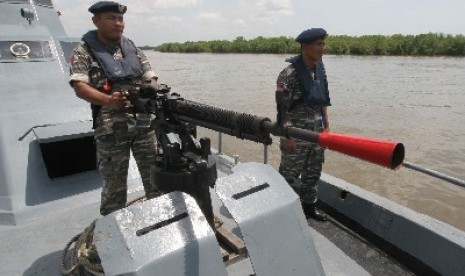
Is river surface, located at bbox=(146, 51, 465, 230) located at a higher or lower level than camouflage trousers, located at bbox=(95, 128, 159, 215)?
lower

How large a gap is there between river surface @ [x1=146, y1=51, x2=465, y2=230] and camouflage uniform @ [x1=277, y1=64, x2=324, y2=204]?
157 inches

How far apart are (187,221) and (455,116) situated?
13.7 m

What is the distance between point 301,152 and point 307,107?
0.42 m

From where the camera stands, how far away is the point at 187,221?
1879mm

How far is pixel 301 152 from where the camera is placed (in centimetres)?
381

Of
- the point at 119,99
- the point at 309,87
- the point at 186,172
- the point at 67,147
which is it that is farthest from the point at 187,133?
the point at 67,147

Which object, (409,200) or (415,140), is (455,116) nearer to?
(415,140)

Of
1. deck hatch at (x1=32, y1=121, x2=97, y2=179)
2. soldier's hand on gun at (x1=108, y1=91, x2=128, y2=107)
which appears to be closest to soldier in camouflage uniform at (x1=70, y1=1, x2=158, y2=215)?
soldier's hand on gun at (x1=108, y1=91, x2=128, y2=107)

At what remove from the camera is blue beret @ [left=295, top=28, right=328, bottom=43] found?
3502 millimetres

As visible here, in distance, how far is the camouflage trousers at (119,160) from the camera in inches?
112

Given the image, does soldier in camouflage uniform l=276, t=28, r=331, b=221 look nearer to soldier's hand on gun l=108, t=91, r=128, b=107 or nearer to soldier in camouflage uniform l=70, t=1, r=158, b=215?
soldier in camouflage uniform l=70, t=1, r=158, b=215

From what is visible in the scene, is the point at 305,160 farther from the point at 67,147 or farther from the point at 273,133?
the point at 67,147

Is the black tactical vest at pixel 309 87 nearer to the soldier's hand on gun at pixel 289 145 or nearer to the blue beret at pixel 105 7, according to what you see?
the soldier's hand on gun at pixel 289 145

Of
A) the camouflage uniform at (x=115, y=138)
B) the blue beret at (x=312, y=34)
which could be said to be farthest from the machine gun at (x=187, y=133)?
the blue beret at (x=312, y=34)
